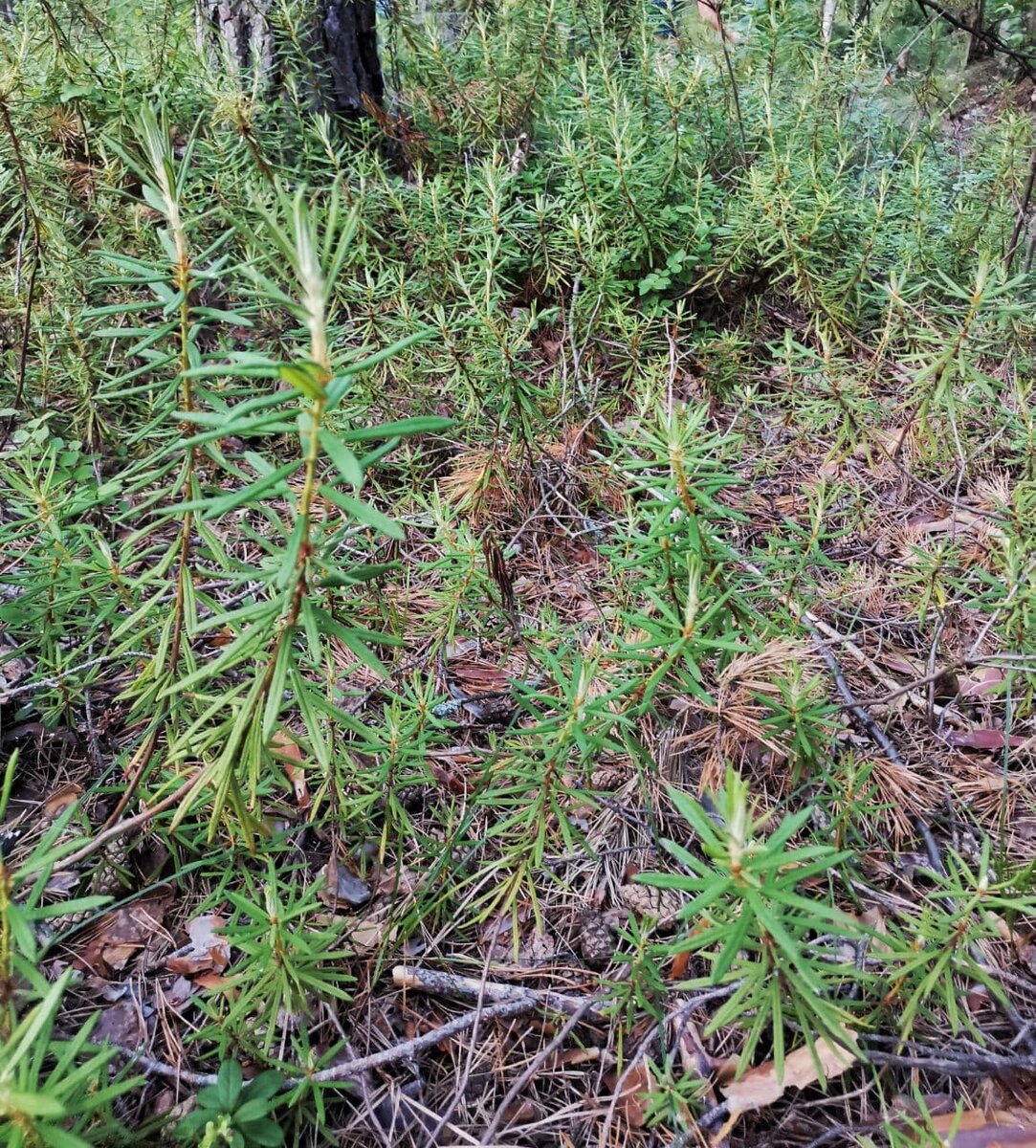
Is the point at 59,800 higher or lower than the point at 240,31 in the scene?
lower

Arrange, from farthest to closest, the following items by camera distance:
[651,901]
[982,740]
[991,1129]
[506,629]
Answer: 1. [506,629]
2. [982,740]
3. [651,901]
4. [991,1129]

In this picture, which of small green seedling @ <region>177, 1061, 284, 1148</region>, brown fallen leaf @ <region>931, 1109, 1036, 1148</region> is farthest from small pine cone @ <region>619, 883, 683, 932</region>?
small green seedling @ <region>177, 1061, 284, 1148</region>

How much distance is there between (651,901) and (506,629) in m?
0.93

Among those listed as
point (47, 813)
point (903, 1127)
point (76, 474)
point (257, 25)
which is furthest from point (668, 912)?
point (257, 25)

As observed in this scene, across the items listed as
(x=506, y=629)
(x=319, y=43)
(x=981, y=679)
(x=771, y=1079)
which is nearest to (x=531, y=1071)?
(x=771, y=1079)

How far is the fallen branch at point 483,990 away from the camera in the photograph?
1708 millimetres

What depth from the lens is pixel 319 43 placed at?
3.81 m

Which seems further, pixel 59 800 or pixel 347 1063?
pixel 59 800

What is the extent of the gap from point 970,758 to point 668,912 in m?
1.08

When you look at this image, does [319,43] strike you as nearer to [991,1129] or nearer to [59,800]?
[59,800]

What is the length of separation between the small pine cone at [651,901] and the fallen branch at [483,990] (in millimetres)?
254

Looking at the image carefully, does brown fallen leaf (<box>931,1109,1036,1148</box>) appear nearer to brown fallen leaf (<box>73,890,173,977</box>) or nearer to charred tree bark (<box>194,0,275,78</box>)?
brown fallen leaf (<box>73,890,173,977</box>)

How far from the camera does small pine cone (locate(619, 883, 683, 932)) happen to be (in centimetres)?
188

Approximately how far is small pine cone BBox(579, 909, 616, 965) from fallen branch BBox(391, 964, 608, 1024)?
4.9 inches
